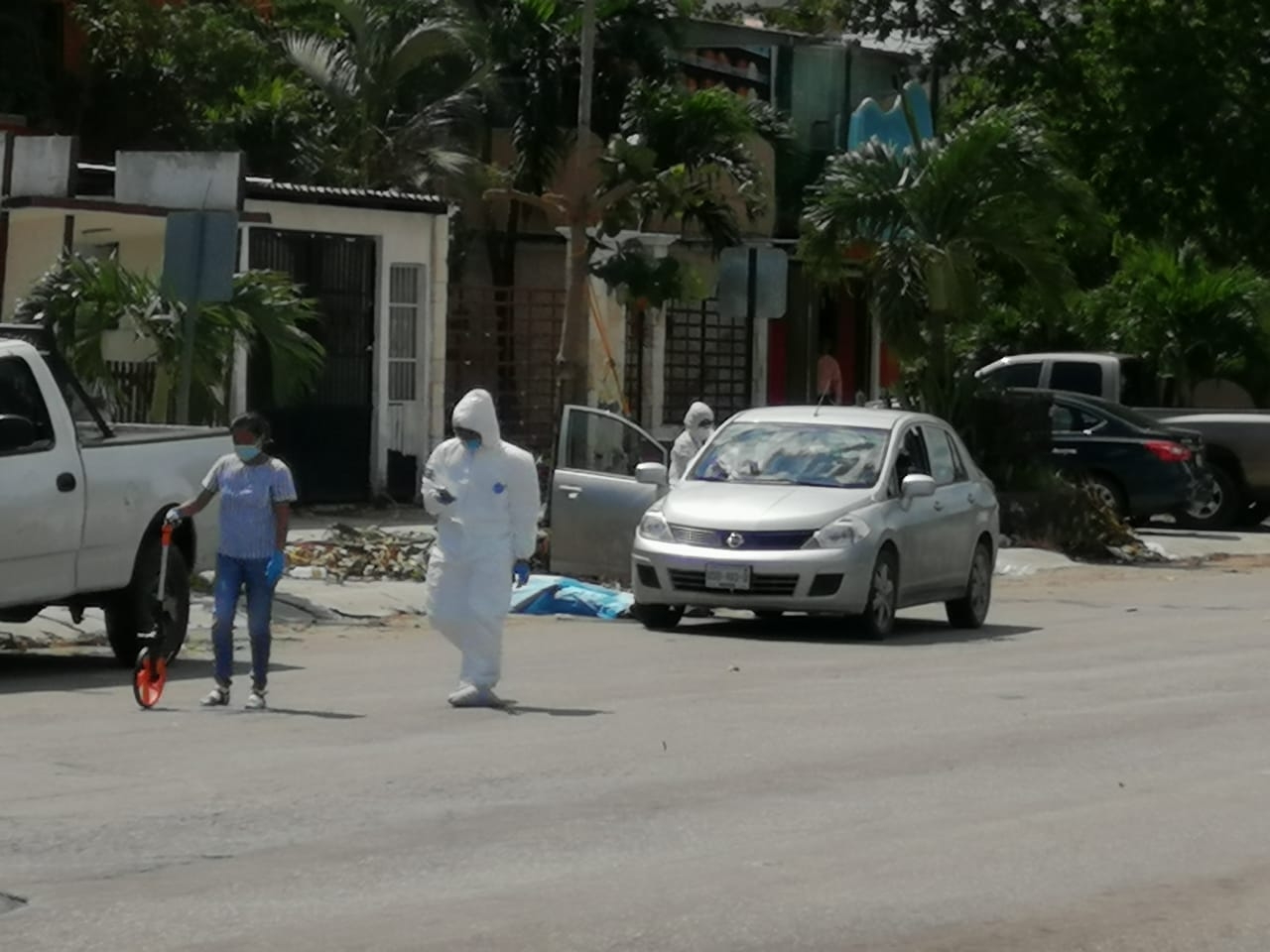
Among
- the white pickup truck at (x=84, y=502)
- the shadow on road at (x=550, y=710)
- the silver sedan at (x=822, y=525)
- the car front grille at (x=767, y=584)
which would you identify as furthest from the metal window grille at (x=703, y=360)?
the shadow on road at (x=550, y=710)

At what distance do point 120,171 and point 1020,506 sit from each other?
9978 millimetres

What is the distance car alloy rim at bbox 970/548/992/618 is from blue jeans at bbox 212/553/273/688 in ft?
24.3

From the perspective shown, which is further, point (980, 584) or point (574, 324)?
point (574, 324)

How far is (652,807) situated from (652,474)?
9212 mm

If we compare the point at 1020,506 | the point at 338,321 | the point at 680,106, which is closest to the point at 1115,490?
the point at 1020,506

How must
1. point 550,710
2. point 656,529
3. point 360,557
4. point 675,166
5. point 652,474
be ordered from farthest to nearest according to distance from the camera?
point 675,166 → point 360,557 → point 652,474 → point 656,529 → point 550,710

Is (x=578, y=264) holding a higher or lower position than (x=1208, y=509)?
higher

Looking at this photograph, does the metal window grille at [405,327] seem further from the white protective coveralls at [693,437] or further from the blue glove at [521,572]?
the blue glove at [521,572]

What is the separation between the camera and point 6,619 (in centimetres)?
1641

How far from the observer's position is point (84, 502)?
1599 centimetres

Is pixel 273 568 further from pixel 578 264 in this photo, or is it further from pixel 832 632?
pixel 578 264

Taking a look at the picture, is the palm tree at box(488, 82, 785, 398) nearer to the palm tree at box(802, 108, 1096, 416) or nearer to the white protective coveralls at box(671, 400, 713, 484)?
the palm tree at box(802, 108, 1096, 416)

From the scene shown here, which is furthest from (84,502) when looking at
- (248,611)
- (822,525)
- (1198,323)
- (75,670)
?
(1198,323)

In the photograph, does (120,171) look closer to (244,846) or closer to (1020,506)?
(1020,506)
